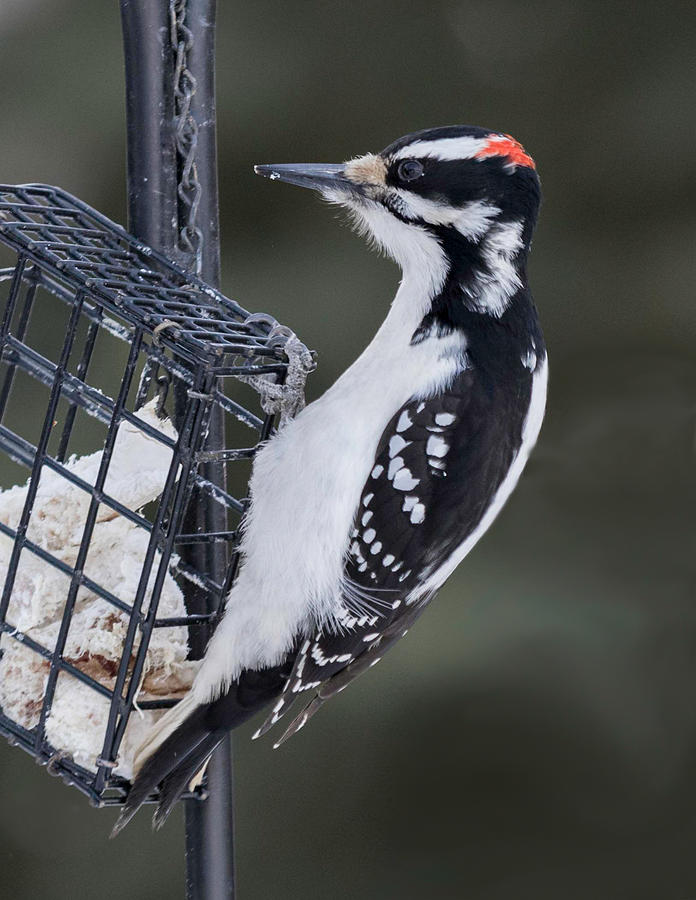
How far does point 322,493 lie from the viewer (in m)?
1.89

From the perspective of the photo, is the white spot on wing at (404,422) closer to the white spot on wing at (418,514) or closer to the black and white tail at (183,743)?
the white spot on wing at (418,514)

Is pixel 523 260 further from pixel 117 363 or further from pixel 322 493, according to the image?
pixel 117 363

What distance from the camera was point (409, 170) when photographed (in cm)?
193

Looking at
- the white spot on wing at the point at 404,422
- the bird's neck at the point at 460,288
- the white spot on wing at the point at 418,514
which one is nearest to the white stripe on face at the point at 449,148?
the bird's neck at the point at 460,288

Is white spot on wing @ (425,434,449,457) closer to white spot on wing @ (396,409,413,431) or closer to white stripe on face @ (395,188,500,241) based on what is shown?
white spot on wing @ (396,409,413,431)

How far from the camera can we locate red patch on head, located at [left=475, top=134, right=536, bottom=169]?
190 centimetres

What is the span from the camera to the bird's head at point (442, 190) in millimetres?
1908

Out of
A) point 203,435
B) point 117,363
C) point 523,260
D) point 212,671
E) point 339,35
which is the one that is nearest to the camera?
point 203,435

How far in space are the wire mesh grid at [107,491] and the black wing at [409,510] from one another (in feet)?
0.57

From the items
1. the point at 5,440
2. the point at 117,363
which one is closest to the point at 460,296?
the point at 5,440

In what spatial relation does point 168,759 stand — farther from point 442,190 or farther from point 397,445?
point 442,190

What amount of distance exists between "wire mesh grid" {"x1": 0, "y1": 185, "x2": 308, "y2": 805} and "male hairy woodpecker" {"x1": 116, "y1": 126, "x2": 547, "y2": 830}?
7cm

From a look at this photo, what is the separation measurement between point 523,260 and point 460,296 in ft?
0.47

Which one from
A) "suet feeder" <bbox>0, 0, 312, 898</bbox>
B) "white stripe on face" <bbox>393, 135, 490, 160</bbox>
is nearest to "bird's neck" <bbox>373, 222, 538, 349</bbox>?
"white stripe on face" <bbox>393, 135, 490, 160</bbox>
